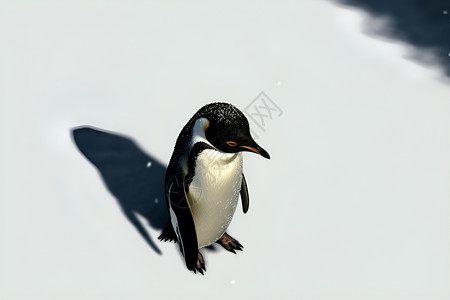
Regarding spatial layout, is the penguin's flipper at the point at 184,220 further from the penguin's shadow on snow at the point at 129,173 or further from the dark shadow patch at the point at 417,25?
the dark shadow patch at the point at 417,25

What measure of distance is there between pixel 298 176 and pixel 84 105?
3.07 feet

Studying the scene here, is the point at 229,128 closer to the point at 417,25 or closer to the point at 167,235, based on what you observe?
the point at 167,235

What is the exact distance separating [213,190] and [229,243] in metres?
0.33

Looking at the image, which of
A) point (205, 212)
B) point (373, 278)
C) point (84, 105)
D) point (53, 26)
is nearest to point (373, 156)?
point (373, 278)

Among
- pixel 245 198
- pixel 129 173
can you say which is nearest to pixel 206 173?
pixel 245 198

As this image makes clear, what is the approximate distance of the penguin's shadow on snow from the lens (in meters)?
2.38

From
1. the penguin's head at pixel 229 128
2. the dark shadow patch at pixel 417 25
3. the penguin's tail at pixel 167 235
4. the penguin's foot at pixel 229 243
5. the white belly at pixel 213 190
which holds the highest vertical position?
the dark shadow patch at pixel 417 25

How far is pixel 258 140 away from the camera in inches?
111

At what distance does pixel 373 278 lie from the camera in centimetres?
230

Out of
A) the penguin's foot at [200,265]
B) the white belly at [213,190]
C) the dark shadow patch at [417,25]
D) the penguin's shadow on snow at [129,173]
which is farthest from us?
the dark shadow patch at [417,25]

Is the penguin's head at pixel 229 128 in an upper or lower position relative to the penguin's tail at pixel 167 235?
upper

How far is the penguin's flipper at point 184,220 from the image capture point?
204 centimetres

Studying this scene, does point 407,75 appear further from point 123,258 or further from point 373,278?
point 123,258

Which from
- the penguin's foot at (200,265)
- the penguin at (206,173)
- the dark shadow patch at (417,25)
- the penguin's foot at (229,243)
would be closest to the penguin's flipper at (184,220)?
the penguin at (206,173)
